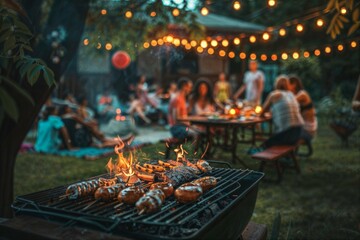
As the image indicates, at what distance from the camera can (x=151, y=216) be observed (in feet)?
7.48

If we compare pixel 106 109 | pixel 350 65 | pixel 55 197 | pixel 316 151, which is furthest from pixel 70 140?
pixel 350 65

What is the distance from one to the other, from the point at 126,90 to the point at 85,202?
49.3ft

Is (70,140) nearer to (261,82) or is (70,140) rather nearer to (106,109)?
(106,109)

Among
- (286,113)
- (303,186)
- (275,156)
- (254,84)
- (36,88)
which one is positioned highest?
(254,84)

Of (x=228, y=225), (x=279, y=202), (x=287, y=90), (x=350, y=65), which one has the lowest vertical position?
(x=279, y=202)

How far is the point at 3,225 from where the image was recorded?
7.75ft

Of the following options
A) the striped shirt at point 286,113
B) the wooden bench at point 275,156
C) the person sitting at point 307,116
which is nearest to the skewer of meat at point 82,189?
the wooden bench at point 275,156

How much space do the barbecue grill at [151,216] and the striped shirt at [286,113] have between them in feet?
15.3

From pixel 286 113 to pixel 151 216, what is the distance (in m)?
5.69

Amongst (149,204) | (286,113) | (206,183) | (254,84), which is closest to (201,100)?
(286,113)

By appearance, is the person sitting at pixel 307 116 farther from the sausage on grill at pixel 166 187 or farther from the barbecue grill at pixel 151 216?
the sausage on grill at pixel 166 187

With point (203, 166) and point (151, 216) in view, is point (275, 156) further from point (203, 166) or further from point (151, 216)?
point (151, 216)

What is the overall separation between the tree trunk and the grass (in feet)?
4.62

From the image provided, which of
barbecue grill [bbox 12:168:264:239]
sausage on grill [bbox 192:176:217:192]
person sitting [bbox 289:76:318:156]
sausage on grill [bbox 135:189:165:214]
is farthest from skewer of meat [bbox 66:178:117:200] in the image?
person sitting [bbox 289:76:318:156]
